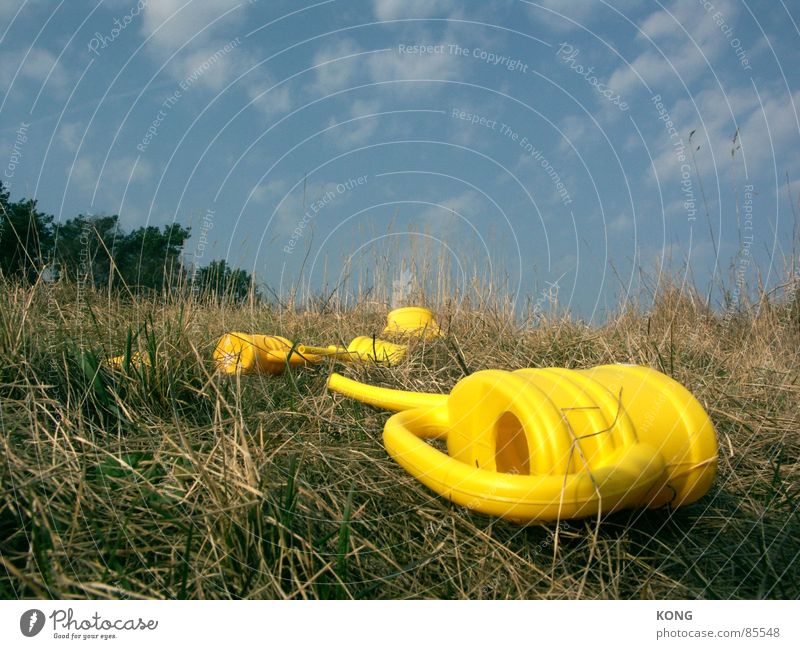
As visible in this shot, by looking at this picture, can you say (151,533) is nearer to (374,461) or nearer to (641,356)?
(374,461)

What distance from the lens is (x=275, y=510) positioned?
179cm

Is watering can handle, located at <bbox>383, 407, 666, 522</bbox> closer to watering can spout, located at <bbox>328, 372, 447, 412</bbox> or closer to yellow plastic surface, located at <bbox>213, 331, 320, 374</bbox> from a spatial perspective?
watering can spout, located at <bbox>328, 372, 447, 412</bbox>

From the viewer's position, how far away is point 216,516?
1815 mm

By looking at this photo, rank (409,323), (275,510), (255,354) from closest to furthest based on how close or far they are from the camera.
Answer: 1. (275,510)
2. (255,354)
3. (409,323)

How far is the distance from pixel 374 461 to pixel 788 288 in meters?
4.75

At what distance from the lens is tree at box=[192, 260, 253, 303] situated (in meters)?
5.72

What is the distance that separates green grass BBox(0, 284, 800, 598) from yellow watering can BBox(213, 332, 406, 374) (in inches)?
6.2

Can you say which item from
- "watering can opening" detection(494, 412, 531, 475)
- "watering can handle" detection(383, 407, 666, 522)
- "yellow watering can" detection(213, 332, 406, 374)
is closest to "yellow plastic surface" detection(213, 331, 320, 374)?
"yellow watering can" detection(213, 332, 406, 374)

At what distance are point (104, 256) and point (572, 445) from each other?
26.3 feet

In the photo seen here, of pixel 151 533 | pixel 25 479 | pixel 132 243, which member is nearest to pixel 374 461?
pixel 151 533

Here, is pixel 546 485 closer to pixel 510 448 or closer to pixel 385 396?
pixel 510 448

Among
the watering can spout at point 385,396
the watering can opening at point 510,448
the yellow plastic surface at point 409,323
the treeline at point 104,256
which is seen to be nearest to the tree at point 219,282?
the treeline at point 104,256

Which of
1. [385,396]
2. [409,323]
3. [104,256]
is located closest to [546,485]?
[385,396]
